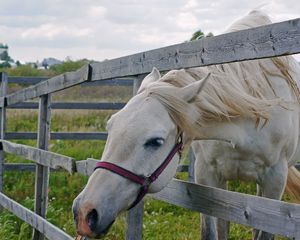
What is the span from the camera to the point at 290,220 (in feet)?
7.41

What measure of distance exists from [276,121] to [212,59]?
939 millimetres

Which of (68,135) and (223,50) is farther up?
(223,50)

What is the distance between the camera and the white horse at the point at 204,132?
254cm

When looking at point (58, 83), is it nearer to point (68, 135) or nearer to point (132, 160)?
point (132, 160)

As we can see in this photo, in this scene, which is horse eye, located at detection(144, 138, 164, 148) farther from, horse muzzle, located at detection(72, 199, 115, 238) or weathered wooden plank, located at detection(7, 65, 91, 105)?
weathered wooden plank, located at detection(7, 65, 91, 105)

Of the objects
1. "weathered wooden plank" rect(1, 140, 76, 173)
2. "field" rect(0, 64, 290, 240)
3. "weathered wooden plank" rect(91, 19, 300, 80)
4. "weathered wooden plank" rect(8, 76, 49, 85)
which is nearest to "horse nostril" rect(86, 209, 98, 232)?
"weathered wooden plank" rect(91, 19, 300, 80)

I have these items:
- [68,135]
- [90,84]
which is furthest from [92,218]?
[68,135]

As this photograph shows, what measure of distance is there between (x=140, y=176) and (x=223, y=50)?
725mm

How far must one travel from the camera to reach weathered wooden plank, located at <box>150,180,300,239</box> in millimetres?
2273

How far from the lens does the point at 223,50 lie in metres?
2.76

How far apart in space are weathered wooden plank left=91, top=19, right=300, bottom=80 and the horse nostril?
943 millimetres

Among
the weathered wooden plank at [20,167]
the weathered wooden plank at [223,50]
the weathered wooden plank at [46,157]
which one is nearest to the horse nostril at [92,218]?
the weathered wooden plank at [223,50]

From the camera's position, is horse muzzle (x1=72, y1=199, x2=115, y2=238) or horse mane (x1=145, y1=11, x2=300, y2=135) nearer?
horse muzzle (x1=72, y1=199, x2=115, y2=238)

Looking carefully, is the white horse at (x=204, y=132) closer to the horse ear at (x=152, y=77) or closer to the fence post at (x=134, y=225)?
the horse ear at (x=152, y=77)
